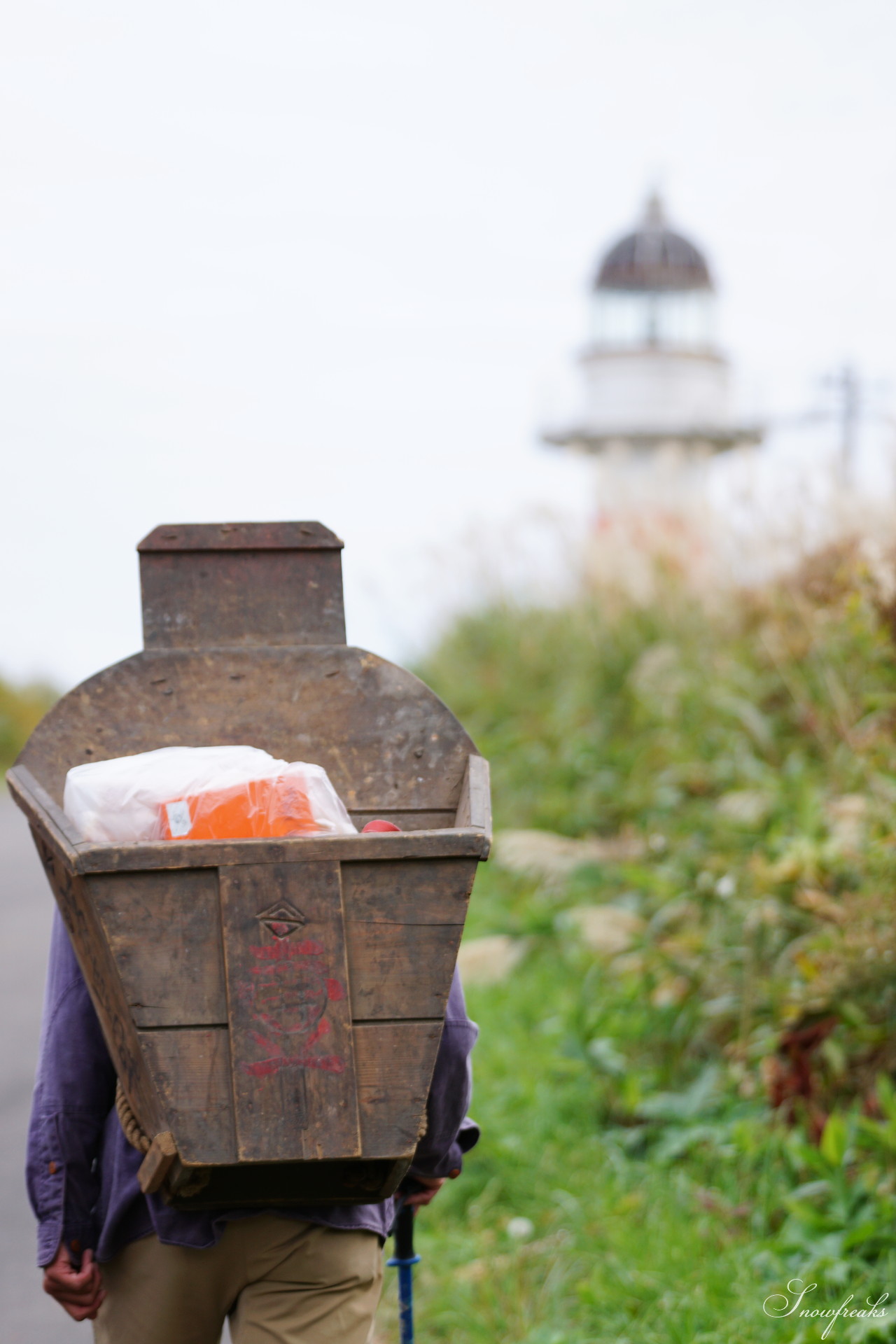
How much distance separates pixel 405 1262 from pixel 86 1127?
838 mm

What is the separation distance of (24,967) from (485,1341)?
4.88m

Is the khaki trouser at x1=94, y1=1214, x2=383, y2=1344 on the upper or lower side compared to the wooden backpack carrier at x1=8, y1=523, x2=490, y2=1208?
lower

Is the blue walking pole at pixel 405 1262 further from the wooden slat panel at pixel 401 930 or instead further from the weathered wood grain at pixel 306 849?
the weathered wood grain at pixel 306 849

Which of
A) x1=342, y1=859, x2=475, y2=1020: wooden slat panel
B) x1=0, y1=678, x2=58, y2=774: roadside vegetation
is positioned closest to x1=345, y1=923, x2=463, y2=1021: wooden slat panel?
x1=342, y1=859, x2=475, y2=1020: wooden slat panel

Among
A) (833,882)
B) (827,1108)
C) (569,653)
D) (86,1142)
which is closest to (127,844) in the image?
(86,1142)

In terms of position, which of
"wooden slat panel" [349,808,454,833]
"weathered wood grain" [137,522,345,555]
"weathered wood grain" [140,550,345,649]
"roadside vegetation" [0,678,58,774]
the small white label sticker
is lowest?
"roadside vegetation" [0,678,58,774]

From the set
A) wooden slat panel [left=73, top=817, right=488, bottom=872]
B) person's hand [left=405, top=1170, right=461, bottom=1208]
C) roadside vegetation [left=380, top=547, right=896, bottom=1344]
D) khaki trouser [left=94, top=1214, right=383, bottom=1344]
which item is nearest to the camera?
wooden slat panel [left=73, top=817, right=488, bottom=872]

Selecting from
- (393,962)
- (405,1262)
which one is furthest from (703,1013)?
(393,962)

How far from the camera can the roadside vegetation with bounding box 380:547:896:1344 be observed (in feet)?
11.5

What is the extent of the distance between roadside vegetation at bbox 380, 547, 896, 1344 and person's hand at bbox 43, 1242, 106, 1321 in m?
1.68

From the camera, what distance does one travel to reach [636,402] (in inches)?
1059

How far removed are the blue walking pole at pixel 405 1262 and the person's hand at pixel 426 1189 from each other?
0.16 meters

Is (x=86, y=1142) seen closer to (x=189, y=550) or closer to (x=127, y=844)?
(x=127, y=844)

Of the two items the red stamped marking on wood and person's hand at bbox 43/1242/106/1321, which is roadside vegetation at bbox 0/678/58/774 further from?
the red stamped marking on wood
